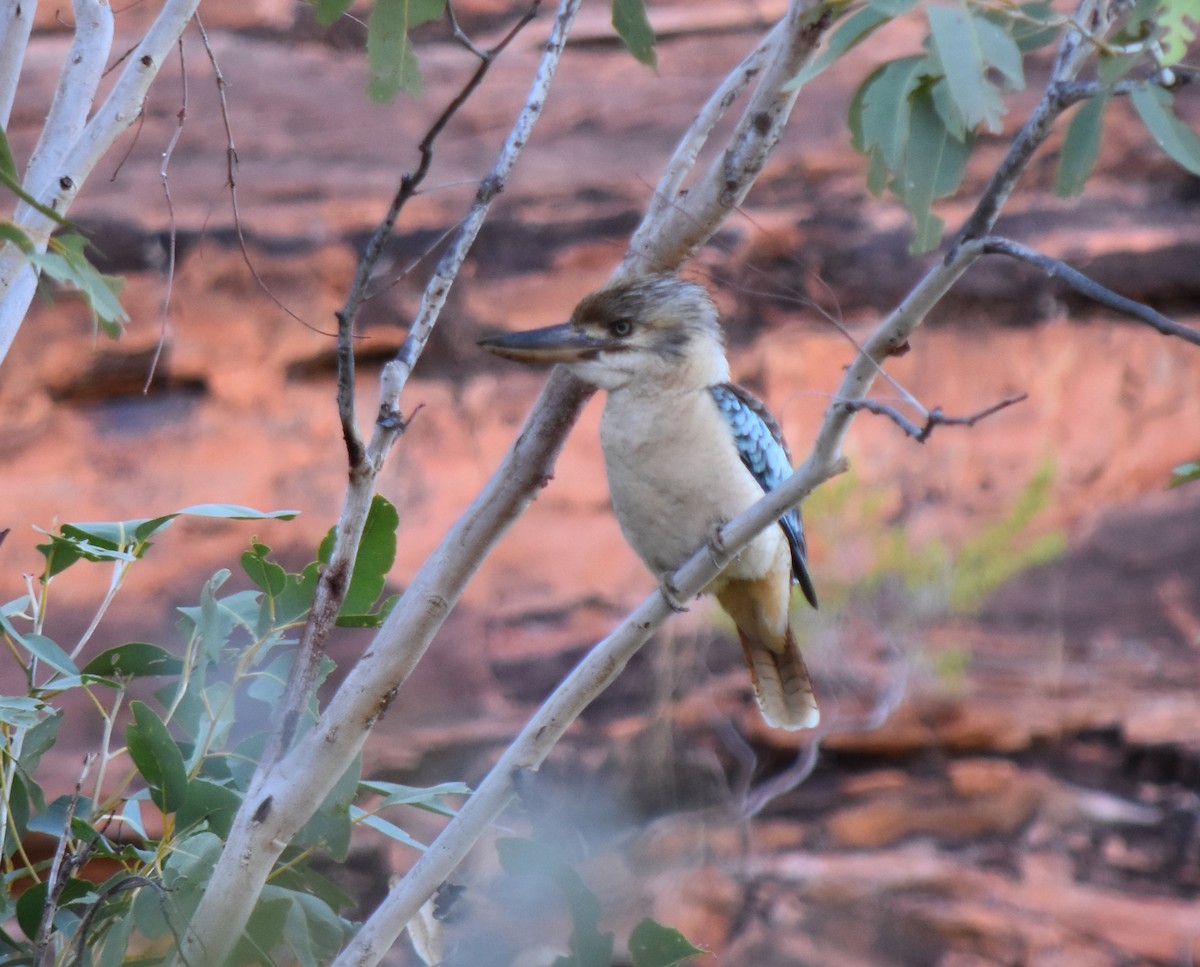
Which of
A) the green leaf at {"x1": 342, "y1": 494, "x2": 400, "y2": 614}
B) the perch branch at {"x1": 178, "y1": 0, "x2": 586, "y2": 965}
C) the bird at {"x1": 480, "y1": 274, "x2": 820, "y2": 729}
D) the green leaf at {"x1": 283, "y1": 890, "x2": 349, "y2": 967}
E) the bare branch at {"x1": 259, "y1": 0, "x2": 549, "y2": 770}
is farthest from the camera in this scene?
the bird at {"x1": 480, "y1": 274, "x2": 820, "y2": 729}

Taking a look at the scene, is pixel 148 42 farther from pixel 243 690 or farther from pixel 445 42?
pixel 445 42

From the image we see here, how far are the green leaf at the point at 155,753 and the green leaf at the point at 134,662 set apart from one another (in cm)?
14

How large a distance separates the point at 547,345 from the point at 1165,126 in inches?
37.7

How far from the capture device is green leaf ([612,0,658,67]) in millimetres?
1682

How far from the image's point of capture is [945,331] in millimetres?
4645

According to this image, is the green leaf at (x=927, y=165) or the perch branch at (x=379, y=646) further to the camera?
the perch branch at (x=379, y=646)

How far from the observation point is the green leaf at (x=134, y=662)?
162 centimetres

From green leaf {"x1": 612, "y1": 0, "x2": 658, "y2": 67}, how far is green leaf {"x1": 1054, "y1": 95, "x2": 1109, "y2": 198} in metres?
0.63

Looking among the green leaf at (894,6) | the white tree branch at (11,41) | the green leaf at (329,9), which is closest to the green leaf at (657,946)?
the green leaf at (894,6)

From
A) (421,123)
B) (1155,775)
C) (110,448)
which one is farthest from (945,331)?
(110,448)

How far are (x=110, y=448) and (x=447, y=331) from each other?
1.25m

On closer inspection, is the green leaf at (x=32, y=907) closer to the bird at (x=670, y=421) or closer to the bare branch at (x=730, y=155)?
the bird at (x=670, y=421)

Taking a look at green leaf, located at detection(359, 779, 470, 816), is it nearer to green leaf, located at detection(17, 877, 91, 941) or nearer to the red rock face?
green leaf, located at detection(17, 877, 91, 941)

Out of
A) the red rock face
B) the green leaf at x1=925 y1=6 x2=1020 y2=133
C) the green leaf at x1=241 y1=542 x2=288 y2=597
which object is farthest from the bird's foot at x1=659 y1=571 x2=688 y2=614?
the red rock face
